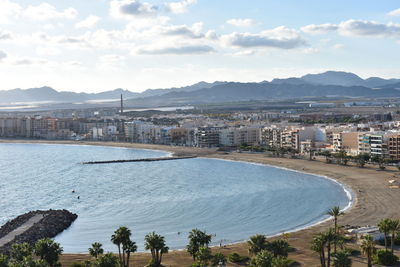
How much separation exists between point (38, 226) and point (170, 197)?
28.8 feet

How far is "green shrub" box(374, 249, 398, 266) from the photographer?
1562 centimetres

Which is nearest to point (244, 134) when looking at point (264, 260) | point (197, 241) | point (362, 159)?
point (362, 159)

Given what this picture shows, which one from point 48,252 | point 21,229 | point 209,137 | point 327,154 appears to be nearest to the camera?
point 48,252

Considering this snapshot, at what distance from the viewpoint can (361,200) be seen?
25516 millimetres

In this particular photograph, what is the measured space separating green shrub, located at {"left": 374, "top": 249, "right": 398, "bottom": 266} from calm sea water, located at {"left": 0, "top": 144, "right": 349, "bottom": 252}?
578 centimetres

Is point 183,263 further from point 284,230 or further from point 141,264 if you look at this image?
point 284,230

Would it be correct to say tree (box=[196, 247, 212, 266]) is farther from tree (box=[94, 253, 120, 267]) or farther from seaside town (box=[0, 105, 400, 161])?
seaside town (box=[0, 105, 400, 161])

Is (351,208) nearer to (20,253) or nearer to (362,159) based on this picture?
(362,159)

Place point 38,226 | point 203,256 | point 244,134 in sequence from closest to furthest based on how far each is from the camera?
point 203,256, point 38,226, point 244,134

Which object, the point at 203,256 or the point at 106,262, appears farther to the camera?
the point at 203,256

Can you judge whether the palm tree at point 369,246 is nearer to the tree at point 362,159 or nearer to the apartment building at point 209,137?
the tree at point 362,159

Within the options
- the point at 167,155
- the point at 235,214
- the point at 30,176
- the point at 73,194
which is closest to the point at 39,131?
the point at 167,155

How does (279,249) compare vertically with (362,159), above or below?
above

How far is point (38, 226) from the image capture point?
21.7m
